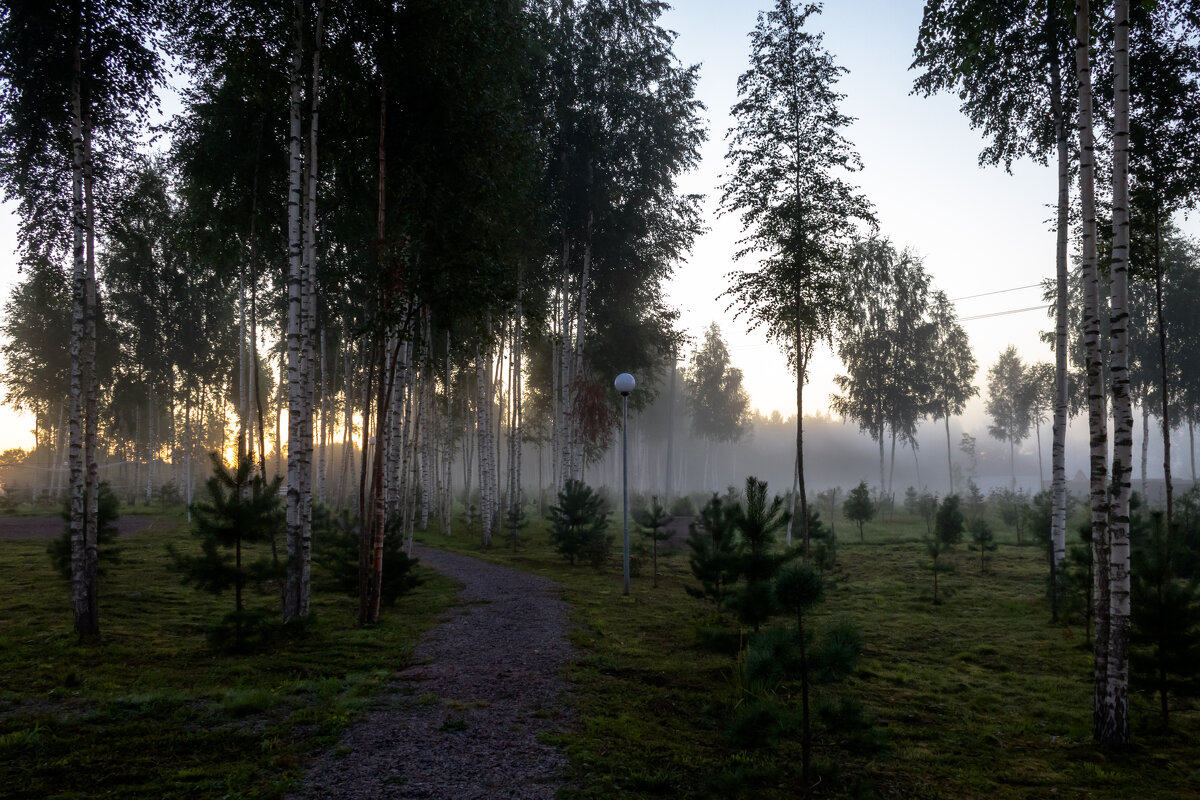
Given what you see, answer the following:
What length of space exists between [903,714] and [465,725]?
4.79 meters

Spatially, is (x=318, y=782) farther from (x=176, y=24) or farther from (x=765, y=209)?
(x=765, y=209)

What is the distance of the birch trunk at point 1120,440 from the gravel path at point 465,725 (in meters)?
5.22

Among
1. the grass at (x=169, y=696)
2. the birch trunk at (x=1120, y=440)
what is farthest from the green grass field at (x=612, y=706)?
the birch trunk at (x=1120, y=440)

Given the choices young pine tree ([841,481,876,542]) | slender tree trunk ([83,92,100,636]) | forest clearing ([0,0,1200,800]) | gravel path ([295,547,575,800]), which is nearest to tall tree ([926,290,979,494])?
young pine tree ([841,481,876,542])

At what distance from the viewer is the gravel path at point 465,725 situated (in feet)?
15.2

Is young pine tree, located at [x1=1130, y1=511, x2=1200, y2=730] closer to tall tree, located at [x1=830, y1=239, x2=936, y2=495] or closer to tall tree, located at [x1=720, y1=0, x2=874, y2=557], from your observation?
tall tree, located at [x1=720, y1=0, x2=874, y2=557]

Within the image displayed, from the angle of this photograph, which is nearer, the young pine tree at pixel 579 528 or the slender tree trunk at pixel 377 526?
the slender tree trunk at pixel 377 526

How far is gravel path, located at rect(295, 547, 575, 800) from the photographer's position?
4.64 metres

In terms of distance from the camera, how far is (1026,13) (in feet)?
39.0

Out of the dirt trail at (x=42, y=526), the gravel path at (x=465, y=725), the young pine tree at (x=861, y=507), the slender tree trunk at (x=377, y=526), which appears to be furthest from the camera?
the young pine tree at (x=861, y=507)

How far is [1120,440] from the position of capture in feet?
20.9

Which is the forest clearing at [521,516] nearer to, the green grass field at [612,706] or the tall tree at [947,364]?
the green grass field at [612,706]

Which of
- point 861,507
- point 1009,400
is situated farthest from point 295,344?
point 1009,400

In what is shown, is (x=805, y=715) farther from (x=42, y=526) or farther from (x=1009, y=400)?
(x=1009, y=400)
